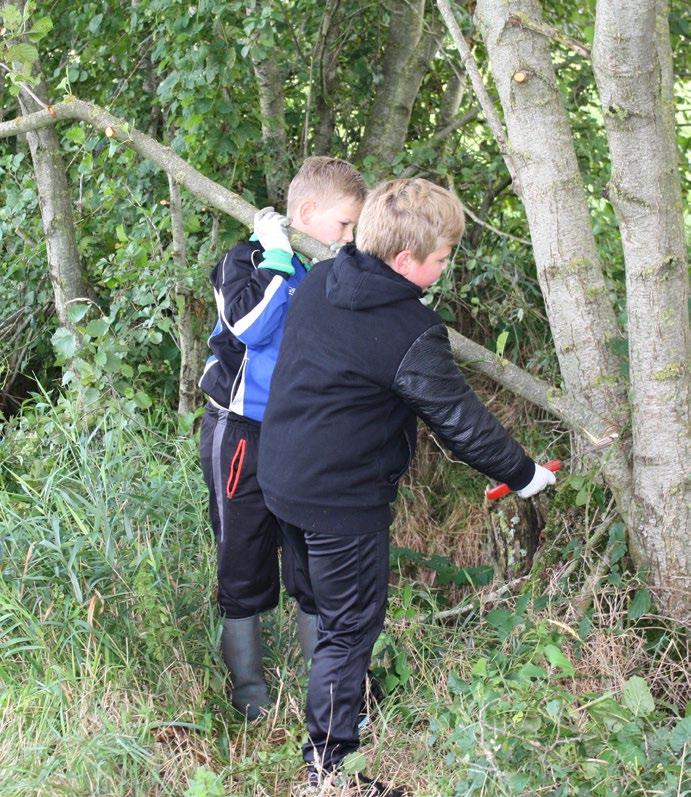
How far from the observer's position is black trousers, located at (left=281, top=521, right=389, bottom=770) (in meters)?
2.64

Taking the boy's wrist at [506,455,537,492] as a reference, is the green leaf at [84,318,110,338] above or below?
above

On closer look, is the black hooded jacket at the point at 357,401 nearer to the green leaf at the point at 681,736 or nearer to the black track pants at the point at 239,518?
the black track pants at the point at 239,518

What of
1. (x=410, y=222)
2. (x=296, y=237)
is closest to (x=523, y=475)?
(x=410, y=222)

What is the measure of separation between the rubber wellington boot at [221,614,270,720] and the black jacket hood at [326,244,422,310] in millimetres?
1112

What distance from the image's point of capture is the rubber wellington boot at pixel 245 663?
3051 millimetres

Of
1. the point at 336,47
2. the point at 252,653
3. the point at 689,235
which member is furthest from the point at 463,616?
the point at 689,235

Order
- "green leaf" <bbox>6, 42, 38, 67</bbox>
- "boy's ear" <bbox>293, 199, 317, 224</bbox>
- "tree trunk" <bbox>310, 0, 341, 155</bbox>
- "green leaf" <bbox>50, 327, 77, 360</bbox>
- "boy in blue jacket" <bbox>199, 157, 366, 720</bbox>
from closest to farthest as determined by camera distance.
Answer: "boy in blue jacket" <bbox>199, 157, 366, 720</bbox>
"boy's ear" <bbox>293, 199, 317, 224</bbox>
"green leaf" <bbox>6, 42, 38, 67</bbox>
"green leaf" <bbox>50, 327, 77, 360</bbox>
"tree trunk" <bbox>310, 0, 341, 155</bbox>

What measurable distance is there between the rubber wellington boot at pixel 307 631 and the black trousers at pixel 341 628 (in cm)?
32

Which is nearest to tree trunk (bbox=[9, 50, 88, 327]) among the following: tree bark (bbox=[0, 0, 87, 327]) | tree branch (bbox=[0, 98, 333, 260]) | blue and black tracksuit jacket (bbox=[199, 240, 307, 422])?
tree bark (bbox=[0, 0, 87, 327])

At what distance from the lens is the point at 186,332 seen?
167 inches

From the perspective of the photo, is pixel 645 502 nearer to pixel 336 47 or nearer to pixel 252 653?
pixel 252 653

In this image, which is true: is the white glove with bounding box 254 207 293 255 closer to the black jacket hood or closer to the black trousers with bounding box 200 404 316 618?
the black jacket hood

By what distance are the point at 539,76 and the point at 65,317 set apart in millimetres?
2582

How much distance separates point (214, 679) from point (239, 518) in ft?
1.80
